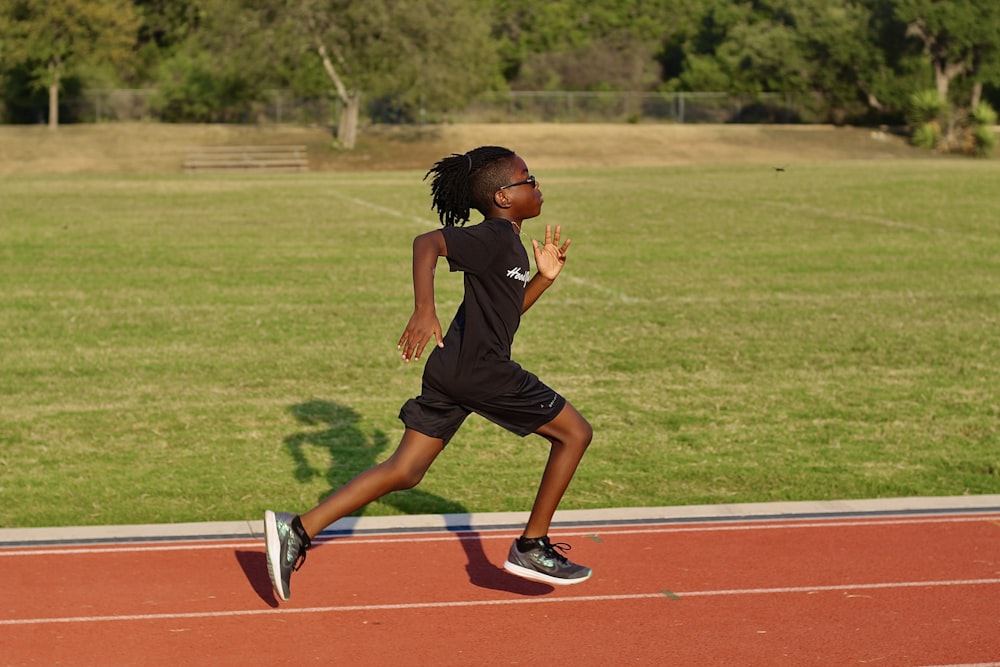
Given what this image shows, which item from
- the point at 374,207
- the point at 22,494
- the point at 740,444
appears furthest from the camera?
the point at 374,207

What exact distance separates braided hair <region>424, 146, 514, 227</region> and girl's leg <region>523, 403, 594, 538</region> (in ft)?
3.02

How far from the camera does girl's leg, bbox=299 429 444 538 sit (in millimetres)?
6039

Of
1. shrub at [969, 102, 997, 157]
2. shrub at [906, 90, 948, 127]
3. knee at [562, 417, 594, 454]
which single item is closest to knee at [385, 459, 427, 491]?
knee at [562, 417, 594, 454]

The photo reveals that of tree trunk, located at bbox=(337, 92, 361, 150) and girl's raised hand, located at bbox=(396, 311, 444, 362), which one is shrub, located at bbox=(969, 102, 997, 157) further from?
girl's raised hand, located at bbox=(396, 311, 444, 362)

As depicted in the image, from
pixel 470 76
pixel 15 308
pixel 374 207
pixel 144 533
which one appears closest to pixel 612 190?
pixel 374 207

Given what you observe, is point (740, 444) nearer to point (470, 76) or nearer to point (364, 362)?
point (364, 362)

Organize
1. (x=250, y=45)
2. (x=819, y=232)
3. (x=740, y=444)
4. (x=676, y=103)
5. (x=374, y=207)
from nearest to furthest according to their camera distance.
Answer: (x=740, y=444)
(x=819, y=232)
(x=374, y=207)
(x=250, y=45)
(x=676, y=103)

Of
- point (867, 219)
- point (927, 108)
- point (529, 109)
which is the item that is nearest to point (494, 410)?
point (867, 219)

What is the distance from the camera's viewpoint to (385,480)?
6.04 metres

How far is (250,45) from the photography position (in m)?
52.9

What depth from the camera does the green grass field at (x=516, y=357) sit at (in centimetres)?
887

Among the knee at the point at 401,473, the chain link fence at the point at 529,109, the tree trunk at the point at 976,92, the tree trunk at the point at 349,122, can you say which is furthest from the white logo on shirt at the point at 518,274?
the tree trunk at the point at 976,92

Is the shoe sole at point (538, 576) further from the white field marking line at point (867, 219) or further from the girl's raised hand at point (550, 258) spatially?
the white field marking line at point (867, 219)

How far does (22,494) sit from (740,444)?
455 centimetres
